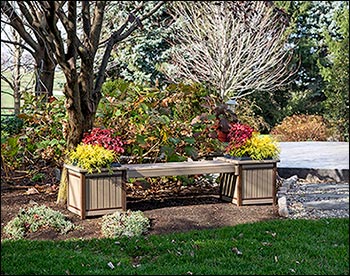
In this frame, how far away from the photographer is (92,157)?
15.7ft

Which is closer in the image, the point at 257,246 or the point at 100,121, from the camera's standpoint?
the point at 257,246

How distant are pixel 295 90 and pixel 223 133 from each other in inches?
510

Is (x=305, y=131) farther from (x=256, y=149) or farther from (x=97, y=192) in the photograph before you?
(x=97, y=192)

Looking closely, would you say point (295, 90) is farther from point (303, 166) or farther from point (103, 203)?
point (103, 203)

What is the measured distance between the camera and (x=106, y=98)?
21.4 ft

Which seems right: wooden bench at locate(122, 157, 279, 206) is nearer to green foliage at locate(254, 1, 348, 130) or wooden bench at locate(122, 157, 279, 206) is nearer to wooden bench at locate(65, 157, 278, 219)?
wooden bench at locate(65, 157, 278, 219)

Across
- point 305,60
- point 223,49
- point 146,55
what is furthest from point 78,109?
point 305,60

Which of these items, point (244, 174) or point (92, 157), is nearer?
point (92, 157)

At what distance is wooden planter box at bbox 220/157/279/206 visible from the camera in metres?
5.38

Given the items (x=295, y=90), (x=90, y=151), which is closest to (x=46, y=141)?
(x=90, y=151)

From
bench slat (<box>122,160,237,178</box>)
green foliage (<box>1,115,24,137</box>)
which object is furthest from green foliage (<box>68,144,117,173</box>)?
green foliage (<box>1,115,24,137</box>)

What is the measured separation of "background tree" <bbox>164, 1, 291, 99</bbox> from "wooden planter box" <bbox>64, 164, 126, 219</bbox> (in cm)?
921

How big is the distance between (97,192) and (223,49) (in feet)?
32.7

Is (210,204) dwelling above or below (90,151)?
below
